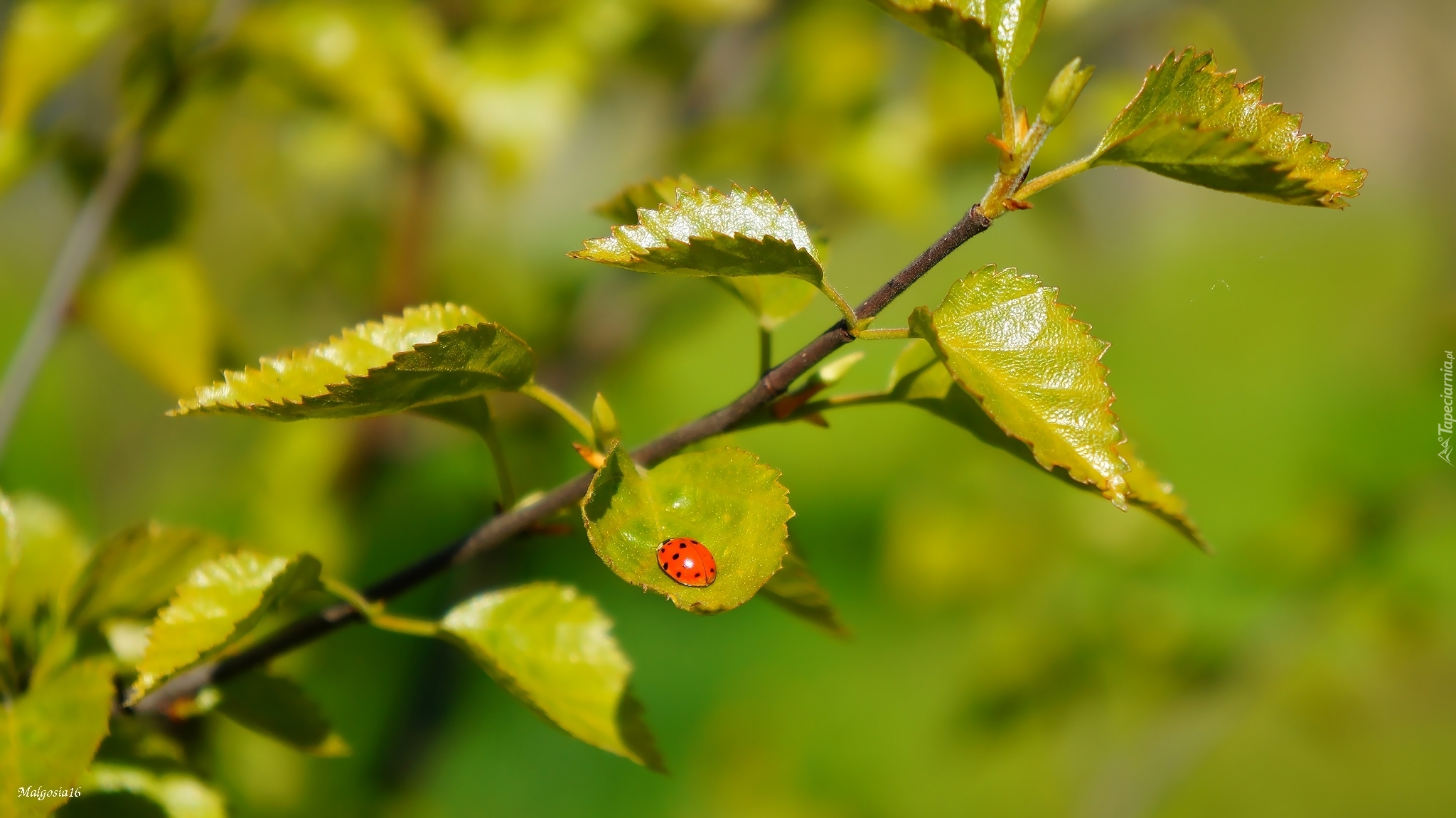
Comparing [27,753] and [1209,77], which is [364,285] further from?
[1209,77]

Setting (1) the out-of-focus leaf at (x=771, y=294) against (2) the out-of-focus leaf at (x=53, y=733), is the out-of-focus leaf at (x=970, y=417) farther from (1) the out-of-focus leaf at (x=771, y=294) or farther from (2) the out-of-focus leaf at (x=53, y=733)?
(2) the out-of-focus leaf at (x=53, y=733)

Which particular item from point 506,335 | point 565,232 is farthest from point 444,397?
point 565,232

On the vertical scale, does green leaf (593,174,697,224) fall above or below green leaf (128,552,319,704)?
above

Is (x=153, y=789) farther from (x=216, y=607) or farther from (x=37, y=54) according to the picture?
(x=37, y=54)

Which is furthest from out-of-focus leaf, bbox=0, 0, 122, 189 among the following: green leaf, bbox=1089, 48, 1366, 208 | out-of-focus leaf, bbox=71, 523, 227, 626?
green leaf, bbox=1089, 48, 1366, 208

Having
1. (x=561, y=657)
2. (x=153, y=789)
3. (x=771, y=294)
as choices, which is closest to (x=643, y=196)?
(x=771, y=294)

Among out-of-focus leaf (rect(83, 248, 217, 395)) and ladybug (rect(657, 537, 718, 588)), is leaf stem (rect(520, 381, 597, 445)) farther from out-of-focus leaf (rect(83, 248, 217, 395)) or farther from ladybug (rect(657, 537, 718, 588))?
out-of-focus leaf (rect(83, 248, 217, 395))
